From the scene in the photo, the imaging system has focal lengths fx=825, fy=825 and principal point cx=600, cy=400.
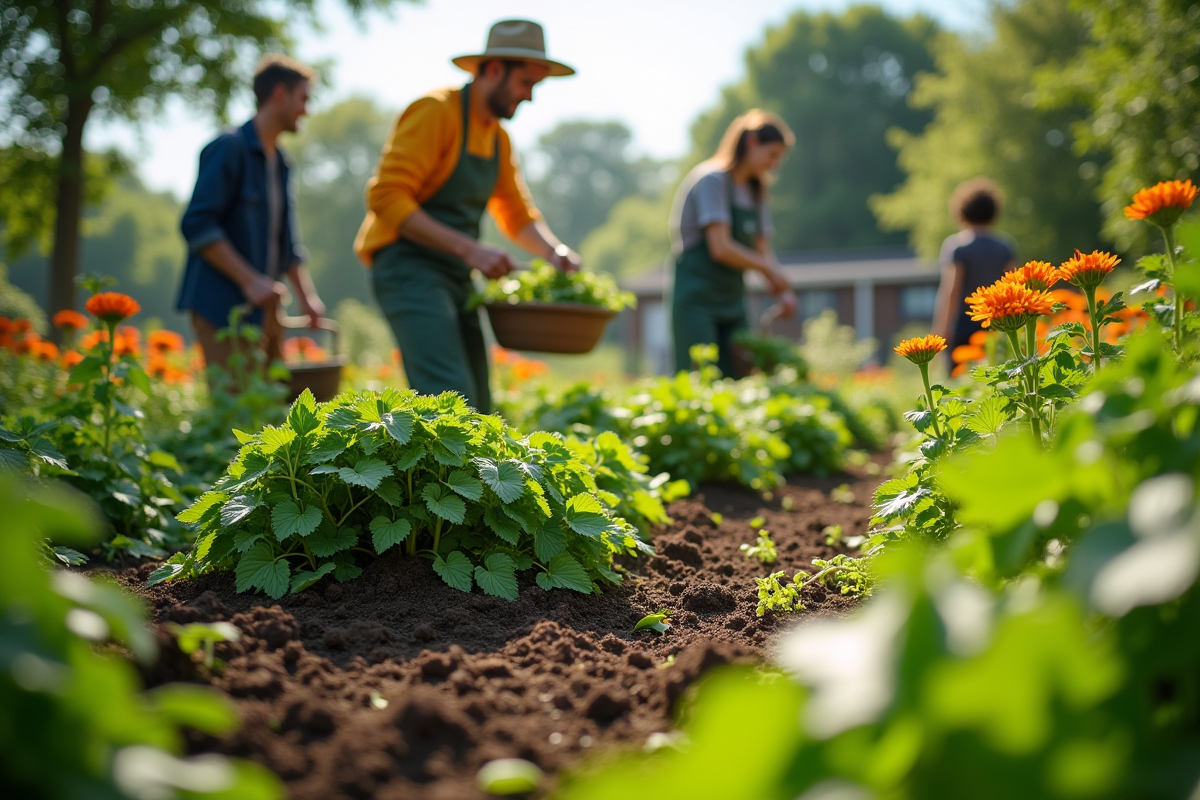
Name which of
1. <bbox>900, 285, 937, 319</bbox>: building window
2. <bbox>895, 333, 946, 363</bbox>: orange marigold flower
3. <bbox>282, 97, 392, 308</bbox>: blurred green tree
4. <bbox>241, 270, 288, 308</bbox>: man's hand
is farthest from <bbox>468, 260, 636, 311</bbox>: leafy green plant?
<bbox>282, 97, 392, 308</bbox>: blurred green tree

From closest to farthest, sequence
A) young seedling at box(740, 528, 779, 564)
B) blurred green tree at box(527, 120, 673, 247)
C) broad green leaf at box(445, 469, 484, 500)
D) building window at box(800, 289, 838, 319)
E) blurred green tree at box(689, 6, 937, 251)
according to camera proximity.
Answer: broad green leaf at box(445, 469, 484, 500) < young seedling at box(740, 528, 779, 564) < building window at box(800, 289, 838, 319) < blurred green tree at box(689, 6, 937, 251) < blurred green tree at box(527, 120, 673, 247)

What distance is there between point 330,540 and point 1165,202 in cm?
215

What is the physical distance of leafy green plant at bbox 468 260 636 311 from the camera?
148 inches

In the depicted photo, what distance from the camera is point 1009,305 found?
182 centimetres

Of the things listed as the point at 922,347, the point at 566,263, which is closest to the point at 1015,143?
the point at 566,263

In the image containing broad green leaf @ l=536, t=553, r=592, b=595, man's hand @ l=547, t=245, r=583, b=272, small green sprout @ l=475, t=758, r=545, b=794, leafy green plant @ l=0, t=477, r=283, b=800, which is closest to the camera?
leafy green plant @ l=0, t=477, r=283, b=800

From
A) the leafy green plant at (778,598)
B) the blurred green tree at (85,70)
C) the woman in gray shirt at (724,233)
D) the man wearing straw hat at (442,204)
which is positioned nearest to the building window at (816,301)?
the blurred green tree at (85,70)

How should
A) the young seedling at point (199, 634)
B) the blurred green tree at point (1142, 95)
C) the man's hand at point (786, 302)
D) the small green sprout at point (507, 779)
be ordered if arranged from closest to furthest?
the small green sprout at point (507, 779) < the young seedling at point (199, 634) < the man's hand at point (786, 302) < the blurred green tree at point (1142, 95)

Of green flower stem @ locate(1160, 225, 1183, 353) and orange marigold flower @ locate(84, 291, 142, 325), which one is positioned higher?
orange marigold flower @ locate(84, 291, 142, 325)

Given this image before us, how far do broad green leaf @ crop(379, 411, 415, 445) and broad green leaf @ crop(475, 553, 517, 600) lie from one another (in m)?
0.40

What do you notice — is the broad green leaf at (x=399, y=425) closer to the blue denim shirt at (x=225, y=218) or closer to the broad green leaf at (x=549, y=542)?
the broad green leaf at (x=549, y=542)

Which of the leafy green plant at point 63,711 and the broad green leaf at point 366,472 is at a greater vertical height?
the broad green leaf at point 366,472

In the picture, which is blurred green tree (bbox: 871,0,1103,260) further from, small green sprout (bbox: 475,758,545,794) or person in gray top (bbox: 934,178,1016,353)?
small green sprout (bbox: 475,758,545,794)

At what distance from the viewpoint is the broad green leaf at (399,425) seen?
2088 mm
